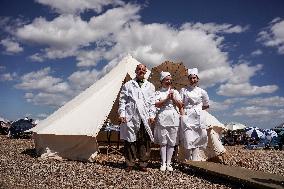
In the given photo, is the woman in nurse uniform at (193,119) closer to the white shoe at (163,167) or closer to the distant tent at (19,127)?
the white shoe at (163,167)

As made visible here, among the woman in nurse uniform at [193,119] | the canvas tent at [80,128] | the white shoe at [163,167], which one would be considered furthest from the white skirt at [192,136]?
the canvas tent at [80,128]

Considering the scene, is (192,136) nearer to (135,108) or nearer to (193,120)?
(193,120)

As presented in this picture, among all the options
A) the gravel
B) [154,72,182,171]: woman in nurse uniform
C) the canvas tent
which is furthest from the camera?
the canvas tent

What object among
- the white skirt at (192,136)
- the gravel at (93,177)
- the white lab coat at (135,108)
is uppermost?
the white lab coat at (135,108)

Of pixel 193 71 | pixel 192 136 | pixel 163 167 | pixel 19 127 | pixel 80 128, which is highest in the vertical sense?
pixel 193 71

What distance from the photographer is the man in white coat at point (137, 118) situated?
7.61m

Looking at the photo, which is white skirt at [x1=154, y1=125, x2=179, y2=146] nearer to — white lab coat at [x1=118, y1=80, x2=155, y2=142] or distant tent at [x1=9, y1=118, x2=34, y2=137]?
white lab coat at [x1=118, y1=80, x2=155, y2=142]

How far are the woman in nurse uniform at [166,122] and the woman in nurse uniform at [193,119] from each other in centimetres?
28

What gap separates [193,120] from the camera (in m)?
8.10

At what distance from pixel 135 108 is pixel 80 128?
2127mm

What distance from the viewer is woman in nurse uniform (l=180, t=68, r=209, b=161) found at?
26.5 ft

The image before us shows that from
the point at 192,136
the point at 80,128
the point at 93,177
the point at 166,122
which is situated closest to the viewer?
the point at 93,177

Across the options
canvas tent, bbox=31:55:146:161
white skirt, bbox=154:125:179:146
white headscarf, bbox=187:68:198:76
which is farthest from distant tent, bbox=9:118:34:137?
white headscarf, bbox=187:68:198:76

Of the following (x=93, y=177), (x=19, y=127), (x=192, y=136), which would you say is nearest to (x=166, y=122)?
(x=192, y=136)
